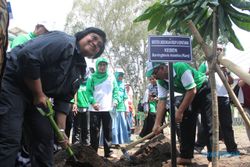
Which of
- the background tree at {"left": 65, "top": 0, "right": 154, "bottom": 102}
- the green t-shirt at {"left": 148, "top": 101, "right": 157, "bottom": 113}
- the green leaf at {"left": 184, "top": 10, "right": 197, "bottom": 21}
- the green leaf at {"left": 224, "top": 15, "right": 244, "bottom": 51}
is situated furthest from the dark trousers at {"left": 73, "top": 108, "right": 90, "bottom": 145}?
the background tree at {"left": 65, "top": 0, "right": 154, "bottom": 102}

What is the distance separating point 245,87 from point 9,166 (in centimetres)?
418

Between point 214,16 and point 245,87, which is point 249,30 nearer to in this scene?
point 214,16

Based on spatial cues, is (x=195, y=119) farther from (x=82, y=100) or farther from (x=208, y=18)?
(x=82, y=100)

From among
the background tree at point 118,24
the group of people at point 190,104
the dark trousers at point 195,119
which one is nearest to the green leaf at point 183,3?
the group of people at point 190,104

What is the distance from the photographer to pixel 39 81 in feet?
9.38

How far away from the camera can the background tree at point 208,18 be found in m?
3.37

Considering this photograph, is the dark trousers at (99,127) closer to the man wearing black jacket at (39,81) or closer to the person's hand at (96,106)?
the person's hand at (96,106)

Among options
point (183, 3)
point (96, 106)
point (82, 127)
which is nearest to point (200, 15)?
point (183, 3)

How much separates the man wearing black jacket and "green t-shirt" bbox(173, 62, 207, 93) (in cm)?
161

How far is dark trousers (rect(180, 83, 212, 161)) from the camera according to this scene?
4957 millimetres

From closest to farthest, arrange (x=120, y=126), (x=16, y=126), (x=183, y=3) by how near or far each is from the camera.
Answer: (x=16, y=126) < (x=183, y=3) < (x=120, y=126)

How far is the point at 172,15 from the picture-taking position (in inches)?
146

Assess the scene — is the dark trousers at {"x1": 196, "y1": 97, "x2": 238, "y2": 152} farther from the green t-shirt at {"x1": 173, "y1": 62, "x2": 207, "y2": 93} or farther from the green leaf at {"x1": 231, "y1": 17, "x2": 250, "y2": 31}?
the green leaf at {"x1": 231, "y1": 17, "x2": 250, "y2": 31}

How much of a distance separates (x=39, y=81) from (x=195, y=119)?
2979 mm
